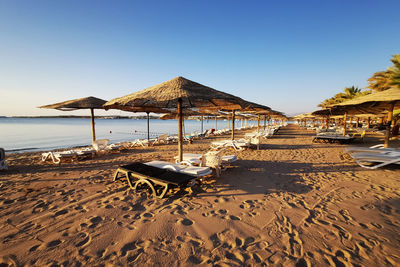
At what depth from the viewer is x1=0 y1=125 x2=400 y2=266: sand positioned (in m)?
1.99

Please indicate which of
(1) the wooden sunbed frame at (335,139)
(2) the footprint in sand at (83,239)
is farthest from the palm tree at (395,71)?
(2) the footprint in sand at (83,239)

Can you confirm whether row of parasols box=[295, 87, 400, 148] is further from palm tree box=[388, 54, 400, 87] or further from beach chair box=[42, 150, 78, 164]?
beach chair box=[42, 150, 78, 164]

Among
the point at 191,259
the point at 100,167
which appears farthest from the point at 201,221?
the point at 100,167

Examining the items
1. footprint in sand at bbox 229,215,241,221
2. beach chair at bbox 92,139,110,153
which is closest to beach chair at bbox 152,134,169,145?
beach chair at bbox 92,139,110,153

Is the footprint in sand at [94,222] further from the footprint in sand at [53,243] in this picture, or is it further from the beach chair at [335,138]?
the beach chair at [335,138]

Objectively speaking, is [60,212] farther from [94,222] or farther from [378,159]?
[378,159]

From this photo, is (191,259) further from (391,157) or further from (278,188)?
(391,157)

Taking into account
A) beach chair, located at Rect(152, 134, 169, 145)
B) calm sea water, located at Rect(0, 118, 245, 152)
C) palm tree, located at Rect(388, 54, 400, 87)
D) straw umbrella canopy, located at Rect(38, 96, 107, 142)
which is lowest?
calm sea water, located at Rect(0, 118, 245, 152)

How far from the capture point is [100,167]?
5730 millimetres

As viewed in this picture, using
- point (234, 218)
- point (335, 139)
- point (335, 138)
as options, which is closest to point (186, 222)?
point (234, 218)

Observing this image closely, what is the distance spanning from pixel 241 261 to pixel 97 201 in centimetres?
288

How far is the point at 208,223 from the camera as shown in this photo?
8.62ft

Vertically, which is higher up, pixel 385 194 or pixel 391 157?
pixel 391 157

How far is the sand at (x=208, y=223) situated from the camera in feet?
6.52
